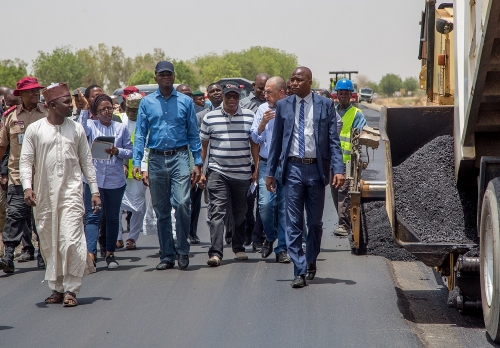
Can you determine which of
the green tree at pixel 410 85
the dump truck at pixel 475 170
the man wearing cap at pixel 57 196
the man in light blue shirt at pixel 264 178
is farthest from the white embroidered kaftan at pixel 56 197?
the green tree at pixel 410 85

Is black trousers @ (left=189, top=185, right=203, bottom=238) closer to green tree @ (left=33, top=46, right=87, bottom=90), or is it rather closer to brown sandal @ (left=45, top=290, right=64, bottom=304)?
brown sandal @ (left=45, top=290, right=64, bottom=304)

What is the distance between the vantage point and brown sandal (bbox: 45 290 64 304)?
304 inches

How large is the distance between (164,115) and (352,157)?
2.41 meters

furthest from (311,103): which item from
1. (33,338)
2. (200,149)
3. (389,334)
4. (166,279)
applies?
(33,338)

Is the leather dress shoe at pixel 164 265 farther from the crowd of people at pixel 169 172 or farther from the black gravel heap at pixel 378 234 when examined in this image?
the black gravel heap at pixel 378 234

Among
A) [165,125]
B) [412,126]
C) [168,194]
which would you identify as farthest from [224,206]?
[412,126]

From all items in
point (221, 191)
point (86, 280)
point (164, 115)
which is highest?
point (164, 115)

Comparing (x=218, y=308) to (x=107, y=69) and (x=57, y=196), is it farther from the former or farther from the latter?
(x=107, y=69)

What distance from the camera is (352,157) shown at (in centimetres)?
1038

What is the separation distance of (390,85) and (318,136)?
508 feet

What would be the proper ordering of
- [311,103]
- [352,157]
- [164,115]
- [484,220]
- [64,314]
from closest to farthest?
[484,220], [64,314], [311,103], [164,115], [352,157]

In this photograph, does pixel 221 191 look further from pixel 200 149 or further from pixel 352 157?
pixel 352 157

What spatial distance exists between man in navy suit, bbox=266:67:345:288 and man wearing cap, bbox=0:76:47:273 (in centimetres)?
287

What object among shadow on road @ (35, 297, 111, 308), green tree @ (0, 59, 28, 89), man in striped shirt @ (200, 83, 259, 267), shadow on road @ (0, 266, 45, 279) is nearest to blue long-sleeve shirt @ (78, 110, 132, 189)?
man in striped shirt @ (200, 83, 259, 267)
